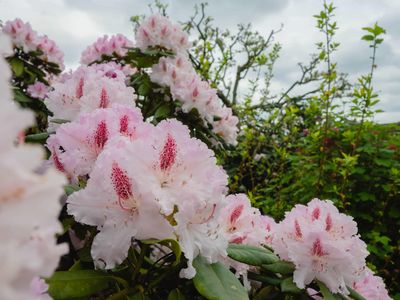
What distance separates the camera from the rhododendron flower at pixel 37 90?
3.17m

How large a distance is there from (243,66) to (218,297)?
569 centimetres

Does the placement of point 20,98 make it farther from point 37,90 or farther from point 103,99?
point 103,99

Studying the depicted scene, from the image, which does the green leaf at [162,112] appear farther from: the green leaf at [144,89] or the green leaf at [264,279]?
the green leaf at [264,279]

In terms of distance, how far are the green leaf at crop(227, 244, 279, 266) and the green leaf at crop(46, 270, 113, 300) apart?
0.30 meters

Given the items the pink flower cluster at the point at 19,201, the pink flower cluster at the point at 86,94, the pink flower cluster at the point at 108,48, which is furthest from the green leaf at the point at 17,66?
the pink flower cluster at the point at 19,201

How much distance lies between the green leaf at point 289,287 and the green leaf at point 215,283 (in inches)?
8.5

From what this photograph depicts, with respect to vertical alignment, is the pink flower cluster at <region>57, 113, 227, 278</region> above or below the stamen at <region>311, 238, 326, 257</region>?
above

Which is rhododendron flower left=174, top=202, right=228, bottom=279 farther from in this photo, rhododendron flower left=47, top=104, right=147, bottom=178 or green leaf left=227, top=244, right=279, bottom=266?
rhododendron flower left=47, top=104, right=147, bottom=178

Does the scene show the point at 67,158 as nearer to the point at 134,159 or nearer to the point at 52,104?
the point at 134,159

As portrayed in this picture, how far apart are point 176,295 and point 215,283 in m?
0.14

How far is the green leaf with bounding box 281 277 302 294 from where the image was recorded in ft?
3.48

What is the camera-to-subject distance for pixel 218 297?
0.84 meters

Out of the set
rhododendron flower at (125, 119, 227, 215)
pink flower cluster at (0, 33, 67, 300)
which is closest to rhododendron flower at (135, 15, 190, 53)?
rhododendron flower at (125, 119, 227, 215)

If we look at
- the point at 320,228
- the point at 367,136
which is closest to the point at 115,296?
the point at 320,228
